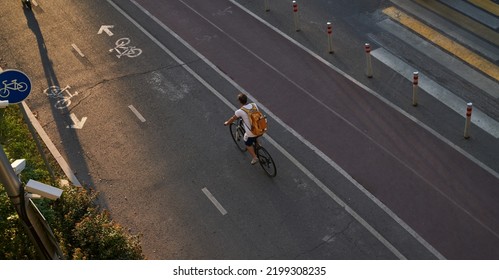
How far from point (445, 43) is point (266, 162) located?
22.6 feet

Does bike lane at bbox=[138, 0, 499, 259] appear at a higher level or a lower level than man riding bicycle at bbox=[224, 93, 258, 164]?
lower

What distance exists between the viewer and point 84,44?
19.0m

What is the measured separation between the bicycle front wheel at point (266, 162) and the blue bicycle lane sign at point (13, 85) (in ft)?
16.1

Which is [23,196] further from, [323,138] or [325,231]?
[323,138]

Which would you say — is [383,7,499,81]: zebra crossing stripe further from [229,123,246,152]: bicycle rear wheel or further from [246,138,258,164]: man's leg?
[246,138,258,164]: man's leg

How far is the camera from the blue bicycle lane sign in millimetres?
11148

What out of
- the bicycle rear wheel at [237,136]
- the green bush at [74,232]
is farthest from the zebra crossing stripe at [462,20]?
the green bush at [74,232]

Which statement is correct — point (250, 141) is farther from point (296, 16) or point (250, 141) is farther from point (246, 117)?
point (296, 16)

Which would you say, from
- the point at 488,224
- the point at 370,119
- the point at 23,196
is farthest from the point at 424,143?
the point at 23,196

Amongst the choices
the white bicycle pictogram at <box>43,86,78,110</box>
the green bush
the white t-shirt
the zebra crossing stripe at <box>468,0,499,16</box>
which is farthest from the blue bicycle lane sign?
the zebra crossing stripe at <box>468,0,499,16</box>

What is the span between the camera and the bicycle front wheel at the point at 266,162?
13992mm

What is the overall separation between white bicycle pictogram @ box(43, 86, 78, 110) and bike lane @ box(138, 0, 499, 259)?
3676 mm

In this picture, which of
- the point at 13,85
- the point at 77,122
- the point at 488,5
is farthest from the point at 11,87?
the point at 488,5

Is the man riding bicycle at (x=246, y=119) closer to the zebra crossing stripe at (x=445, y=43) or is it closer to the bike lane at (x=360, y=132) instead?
the bike lane at (x=360, y=132)
